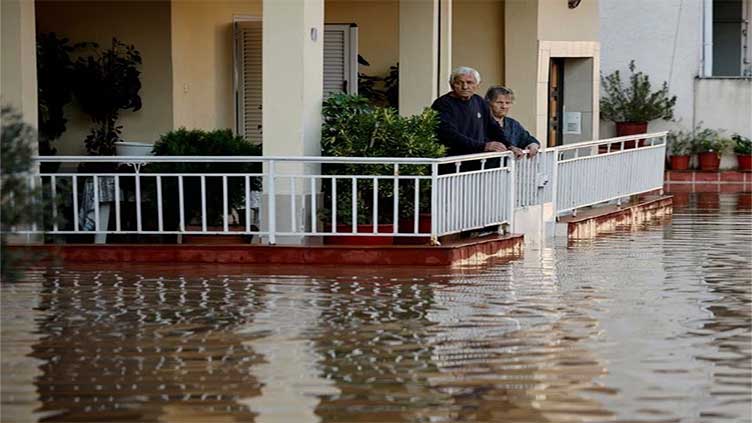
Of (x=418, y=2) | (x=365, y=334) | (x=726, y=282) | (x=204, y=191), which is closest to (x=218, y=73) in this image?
(x=418, y=2)

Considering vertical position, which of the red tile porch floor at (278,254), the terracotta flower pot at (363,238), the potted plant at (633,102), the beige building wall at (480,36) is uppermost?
the beige building wall at (480,36)

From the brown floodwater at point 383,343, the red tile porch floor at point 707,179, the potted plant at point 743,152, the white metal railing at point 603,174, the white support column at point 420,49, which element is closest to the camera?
the brown floodwater at point 383,343

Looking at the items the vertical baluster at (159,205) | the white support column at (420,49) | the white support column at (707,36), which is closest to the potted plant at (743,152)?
the white support column at (707,36)

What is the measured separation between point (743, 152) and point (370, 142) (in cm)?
1292

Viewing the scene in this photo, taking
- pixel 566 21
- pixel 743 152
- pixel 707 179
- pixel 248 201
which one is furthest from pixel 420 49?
pixel 743 152

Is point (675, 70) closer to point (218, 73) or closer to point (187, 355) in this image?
point (218, 73)

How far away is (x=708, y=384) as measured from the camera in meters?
7.80

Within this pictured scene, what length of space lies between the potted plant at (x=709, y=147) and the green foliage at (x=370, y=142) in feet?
39.8

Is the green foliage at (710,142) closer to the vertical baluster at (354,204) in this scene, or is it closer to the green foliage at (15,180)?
the vertical baluster at (354,204)

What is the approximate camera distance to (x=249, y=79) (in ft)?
59.7

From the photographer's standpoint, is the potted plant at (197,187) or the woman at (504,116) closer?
the potted plant at (197,187)

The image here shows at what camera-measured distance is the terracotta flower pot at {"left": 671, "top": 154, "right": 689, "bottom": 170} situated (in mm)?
24734

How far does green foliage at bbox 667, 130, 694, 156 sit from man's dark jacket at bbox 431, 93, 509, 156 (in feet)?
35.7

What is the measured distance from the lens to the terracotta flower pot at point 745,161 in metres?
24.6
